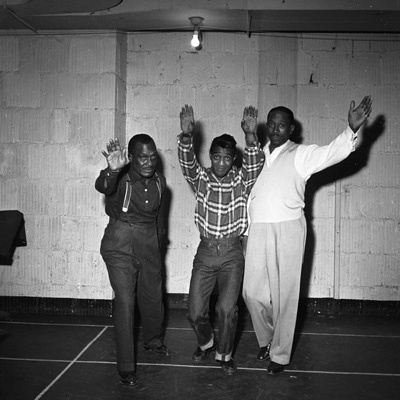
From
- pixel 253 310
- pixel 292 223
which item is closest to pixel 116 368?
pixel 253 310

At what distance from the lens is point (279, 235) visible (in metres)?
3.42

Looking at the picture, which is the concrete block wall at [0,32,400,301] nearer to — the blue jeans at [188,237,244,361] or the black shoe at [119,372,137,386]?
the blue jeans at [188,237,244,361]

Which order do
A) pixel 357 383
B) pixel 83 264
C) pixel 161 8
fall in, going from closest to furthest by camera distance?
pixel 357 383 < pixel 161 8 < pixel 83 264

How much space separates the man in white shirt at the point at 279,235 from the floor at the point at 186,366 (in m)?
0.30

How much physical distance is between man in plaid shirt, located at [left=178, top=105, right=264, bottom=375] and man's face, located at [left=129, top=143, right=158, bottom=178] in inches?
9.6

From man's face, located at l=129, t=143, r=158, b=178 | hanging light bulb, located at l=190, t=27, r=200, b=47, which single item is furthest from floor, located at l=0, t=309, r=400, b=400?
hanging light bulb, located at l=190, t=27, r=200, b=47

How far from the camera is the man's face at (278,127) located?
3.51 m

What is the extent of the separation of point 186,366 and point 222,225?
3.18 feet

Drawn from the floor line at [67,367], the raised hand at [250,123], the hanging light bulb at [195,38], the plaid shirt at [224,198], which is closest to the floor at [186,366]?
the floor line at [67,367]

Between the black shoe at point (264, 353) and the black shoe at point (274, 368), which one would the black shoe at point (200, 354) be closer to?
the black shoe at point (264, 353)

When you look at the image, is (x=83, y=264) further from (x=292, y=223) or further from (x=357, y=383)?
(x=357, y=383)

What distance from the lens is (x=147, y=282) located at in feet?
11.6

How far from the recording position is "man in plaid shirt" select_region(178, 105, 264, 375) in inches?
133

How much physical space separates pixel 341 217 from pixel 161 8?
2.53 meters
